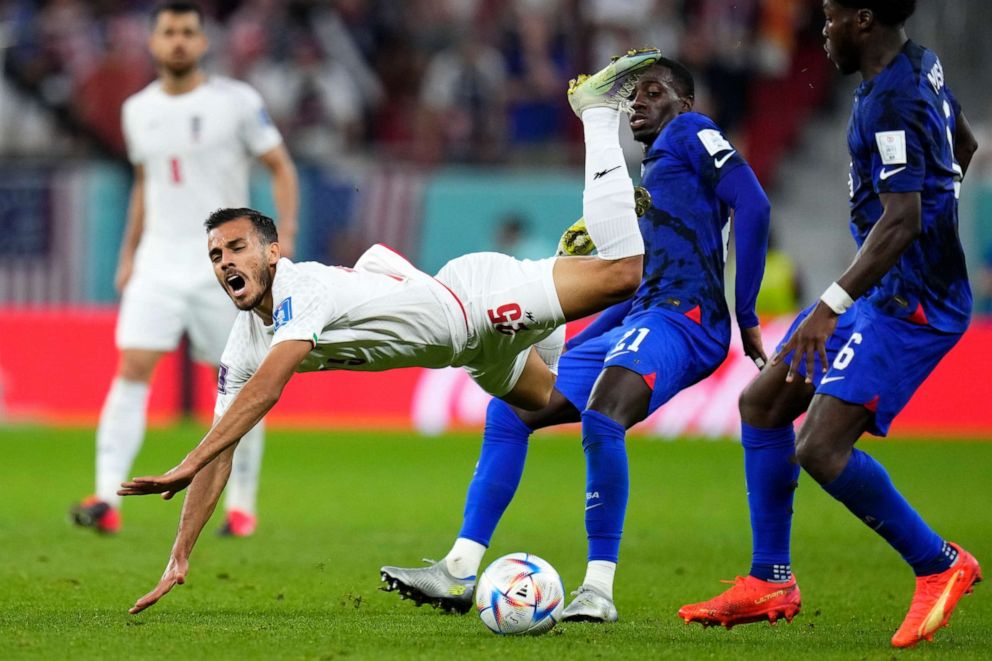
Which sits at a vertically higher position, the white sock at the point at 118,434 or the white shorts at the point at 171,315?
the white shorts at the point at 171,315

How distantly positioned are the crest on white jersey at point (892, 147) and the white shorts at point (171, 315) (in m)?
4.57

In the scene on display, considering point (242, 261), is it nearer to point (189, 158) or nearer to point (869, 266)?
point (869, 266)

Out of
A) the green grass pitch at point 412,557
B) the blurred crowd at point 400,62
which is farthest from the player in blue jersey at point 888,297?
the blurred crowd at point 400,62

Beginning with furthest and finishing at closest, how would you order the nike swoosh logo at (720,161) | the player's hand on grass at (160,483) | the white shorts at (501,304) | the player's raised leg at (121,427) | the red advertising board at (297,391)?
the red advertising board at (297,391) < the player's raised leg at (121,427) < the nike swoosh logo at (720,161) < the white shorts at (501,304) < the player's hand on grass at (160,483)

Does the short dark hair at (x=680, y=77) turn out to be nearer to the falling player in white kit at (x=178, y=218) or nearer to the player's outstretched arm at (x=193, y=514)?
the player's outstretched arm at (x=193, y=514)

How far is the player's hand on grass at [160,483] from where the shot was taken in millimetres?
5008

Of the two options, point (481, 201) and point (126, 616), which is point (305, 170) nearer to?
point (481, 201)

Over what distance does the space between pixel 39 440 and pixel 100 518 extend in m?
6.65

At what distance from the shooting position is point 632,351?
6074mm

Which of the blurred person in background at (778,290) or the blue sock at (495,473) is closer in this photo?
the blue sock at (495,473)

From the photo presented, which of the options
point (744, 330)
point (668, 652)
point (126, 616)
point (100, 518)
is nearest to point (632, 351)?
point (744, 330)

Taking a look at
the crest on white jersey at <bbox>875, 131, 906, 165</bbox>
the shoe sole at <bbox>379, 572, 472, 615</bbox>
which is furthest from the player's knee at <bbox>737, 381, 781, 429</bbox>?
the shoe sole at <bbox>379, 572, 472, 615</bbox>

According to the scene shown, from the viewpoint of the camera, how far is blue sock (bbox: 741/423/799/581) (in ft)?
19.5

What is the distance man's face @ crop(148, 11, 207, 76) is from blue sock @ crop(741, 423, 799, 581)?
178 inches
